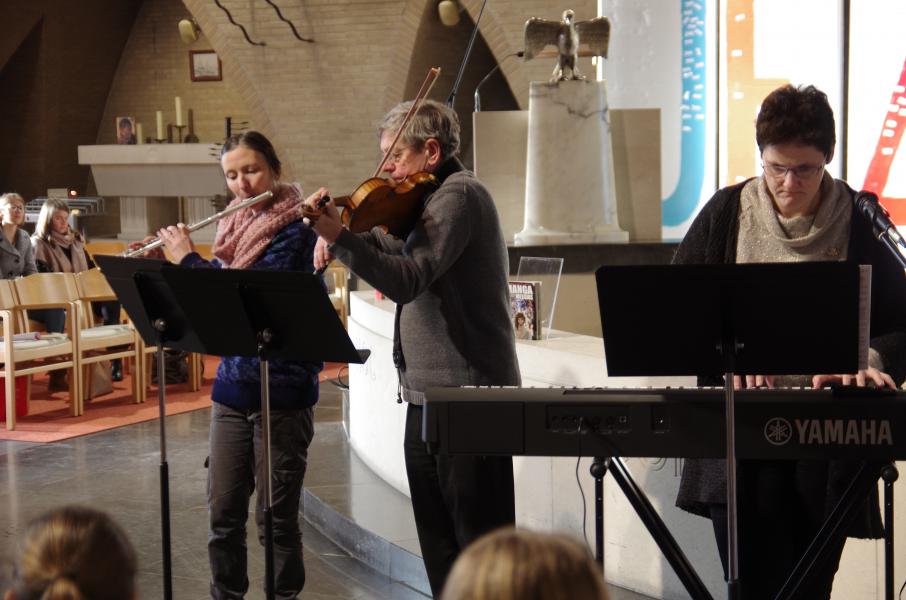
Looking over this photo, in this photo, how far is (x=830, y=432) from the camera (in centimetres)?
210

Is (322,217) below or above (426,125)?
below

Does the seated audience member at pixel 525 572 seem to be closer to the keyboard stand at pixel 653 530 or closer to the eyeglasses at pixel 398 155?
the keyboard stand at pixel 653 530

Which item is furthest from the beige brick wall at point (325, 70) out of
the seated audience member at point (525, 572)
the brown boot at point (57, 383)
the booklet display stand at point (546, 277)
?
the seated audience member at point (525, 572)

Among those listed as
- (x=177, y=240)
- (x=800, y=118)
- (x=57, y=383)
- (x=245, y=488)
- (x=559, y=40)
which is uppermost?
(x=559, y=40)

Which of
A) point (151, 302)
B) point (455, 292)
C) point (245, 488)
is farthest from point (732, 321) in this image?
point (245, 488)

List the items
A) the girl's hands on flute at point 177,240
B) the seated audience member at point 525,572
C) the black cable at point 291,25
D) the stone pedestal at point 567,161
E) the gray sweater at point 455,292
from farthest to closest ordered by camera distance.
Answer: the black cable at point 291,25 < the stone pedestal at point 567,161 < the girl's hands on flute at point 177,240 < the gray sweater at point 455,292 < the seated audience member at point 525,572

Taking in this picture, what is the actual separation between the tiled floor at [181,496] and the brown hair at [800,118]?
6.34 feet

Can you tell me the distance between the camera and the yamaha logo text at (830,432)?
2.09 m

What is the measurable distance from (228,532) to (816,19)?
5455 mm

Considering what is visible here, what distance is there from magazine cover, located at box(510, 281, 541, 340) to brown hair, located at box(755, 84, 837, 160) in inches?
74.8

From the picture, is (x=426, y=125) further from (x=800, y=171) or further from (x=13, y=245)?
(x=13, y=245)

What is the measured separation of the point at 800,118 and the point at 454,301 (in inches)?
36.3

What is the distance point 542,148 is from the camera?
6410 millimetres

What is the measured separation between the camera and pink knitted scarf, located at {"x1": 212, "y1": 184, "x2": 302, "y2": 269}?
124 inches
